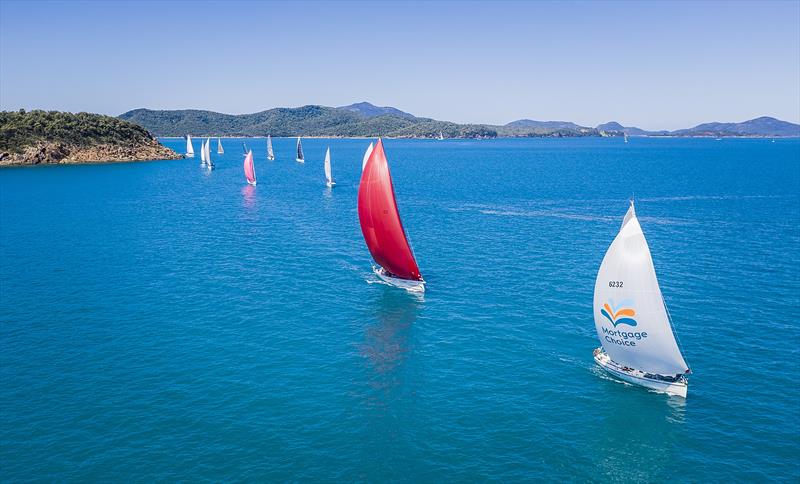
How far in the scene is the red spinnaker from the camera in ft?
200

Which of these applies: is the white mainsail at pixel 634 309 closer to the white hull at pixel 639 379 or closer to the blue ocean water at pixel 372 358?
the white hull at pixel 639 379

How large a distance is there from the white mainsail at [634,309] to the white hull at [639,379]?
2.17 feet

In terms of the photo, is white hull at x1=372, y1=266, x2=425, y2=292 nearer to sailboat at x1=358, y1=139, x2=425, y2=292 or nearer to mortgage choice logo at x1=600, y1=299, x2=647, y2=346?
sailboat at x1=358, y1=139, x2=425, y2=292

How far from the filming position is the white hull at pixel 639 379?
40156 mm

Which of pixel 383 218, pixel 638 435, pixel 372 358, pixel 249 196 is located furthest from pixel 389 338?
pixel 249 196

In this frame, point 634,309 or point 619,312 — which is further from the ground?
point 634,309

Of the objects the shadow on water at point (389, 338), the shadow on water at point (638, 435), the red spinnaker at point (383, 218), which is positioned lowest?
the shadow on water at point (638, 435)

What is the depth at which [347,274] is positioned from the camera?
7019 cm

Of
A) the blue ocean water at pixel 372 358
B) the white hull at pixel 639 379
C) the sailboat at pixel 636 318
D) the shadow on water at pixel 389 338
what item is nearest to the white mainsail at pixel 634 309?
the sailboat at pixel 636 318

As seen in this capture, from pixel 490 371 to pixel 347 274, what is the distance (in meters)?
29.9

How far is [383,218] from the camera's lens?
61.9 meters

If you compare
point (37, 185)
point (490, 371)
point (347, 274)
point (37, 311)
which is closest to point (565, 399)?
point (490, 371)

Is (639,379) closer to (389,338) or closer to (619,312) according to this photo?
(619,312)

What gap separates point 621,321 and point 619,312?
0.67 metres
